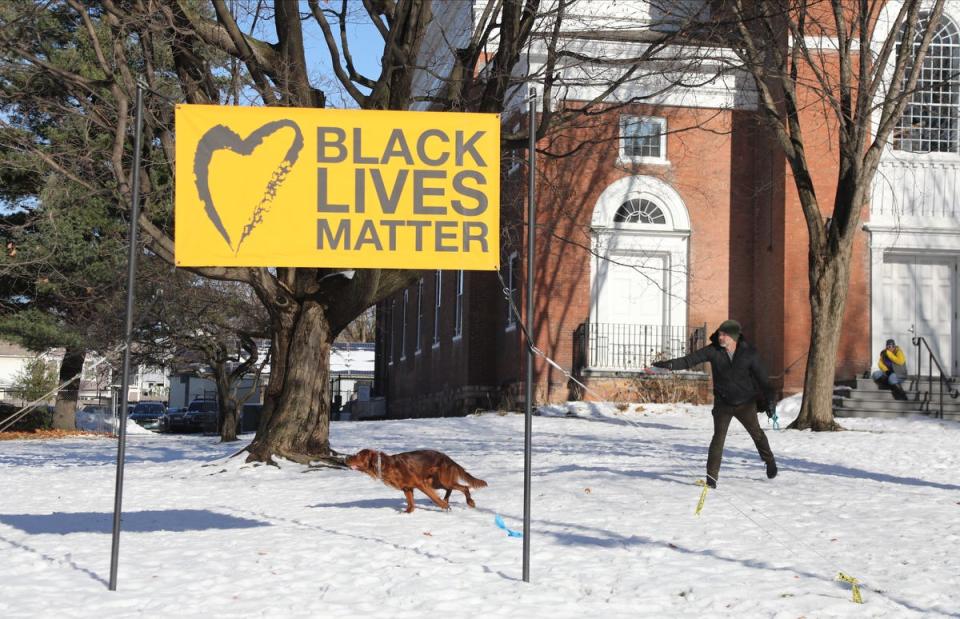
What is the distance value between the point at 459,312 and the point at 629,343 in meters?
7.94

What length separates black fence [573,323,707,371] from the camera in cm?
2933

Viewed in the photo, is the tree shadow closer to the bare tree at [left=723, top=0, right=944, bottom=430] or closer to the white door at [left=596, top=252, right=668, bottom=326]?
the bare tree at [left=723, top=0, right=944, bottom=430]

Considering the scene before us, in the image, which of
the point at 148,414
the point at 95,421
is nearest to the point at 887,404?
the point at 95,421

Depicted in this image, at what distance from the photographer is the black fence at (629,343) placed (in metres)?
29.3

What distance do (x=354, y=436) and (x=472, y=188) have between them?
15937 mm

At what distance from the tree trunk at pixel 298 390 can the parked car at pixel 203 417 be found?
3056 cm

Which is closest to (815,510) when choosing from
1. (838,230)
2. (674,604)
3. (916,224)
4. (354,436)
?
(674,604)

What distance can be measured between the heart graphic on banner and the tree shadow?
338cm

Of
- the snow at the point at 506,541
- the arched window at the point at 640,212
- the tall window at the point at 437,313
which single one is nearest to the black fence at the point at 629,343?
the arched window at the point at 640,212

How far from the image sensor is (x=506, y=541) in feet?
33.1

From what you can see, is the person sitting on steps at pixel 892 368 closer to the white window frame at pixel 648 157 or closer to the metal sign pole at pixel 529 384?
the white window frame at pixel 648 157

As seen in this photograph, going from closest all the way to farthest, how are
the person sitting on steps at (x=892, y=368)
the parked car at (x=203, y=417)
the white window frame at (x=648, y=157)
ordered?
the person sitting on steps at (x=892, y=368)
the white window frame at (x=648, y=157)
the parked car at (x=203, y=417)

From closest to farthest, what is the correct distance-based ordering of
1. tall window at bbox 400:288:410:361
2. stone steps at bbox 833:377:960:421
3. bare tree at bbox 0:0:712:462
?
bare tree at bbox 0:0:712:462, stone steps at bbox 833:377:960:421, tall window at bbox 400:288:410:361

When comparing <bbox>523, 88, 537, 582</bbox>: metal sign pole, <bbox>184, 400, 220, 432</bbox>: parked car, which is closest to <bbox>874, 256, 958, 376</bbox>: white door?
<bbox>523, 88, 537, 582</bbox>: metal sign pole
